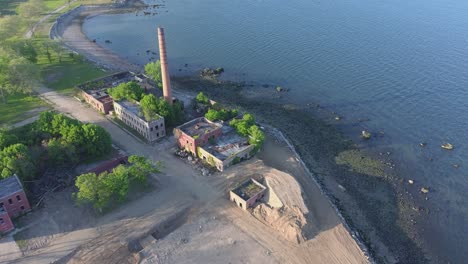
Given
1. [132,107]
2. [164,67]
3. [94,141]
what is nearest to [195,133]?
[164,67]

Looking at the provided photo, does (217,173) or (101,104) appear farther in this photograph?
(101,104)

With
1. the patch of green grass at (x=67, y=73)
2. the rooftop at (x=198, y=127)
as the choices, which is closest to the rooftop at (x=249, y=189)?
the rooftop at (x=198, y=127)

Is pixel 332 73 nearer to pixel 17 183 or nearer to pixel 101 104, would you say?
pixel 101 104

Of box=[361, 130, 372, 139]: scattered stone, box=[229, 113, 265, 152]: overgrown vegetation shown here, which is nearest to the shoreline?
box=[361, 130, 372, 139]: scattered stone

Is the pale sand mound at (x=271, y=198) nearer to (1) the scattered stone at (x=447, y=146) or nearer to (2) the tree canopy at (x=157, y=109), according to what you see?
(2) the tree canopy at (x=157, y=109)

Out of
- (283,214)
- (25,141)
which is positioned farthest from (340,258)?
(25,141)

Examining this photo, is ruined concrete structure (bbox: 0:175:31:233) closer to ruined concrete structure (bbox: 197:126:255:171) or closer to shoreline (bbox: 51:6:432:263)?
ruined concrete structure (bbox: 197:126:255:171)
